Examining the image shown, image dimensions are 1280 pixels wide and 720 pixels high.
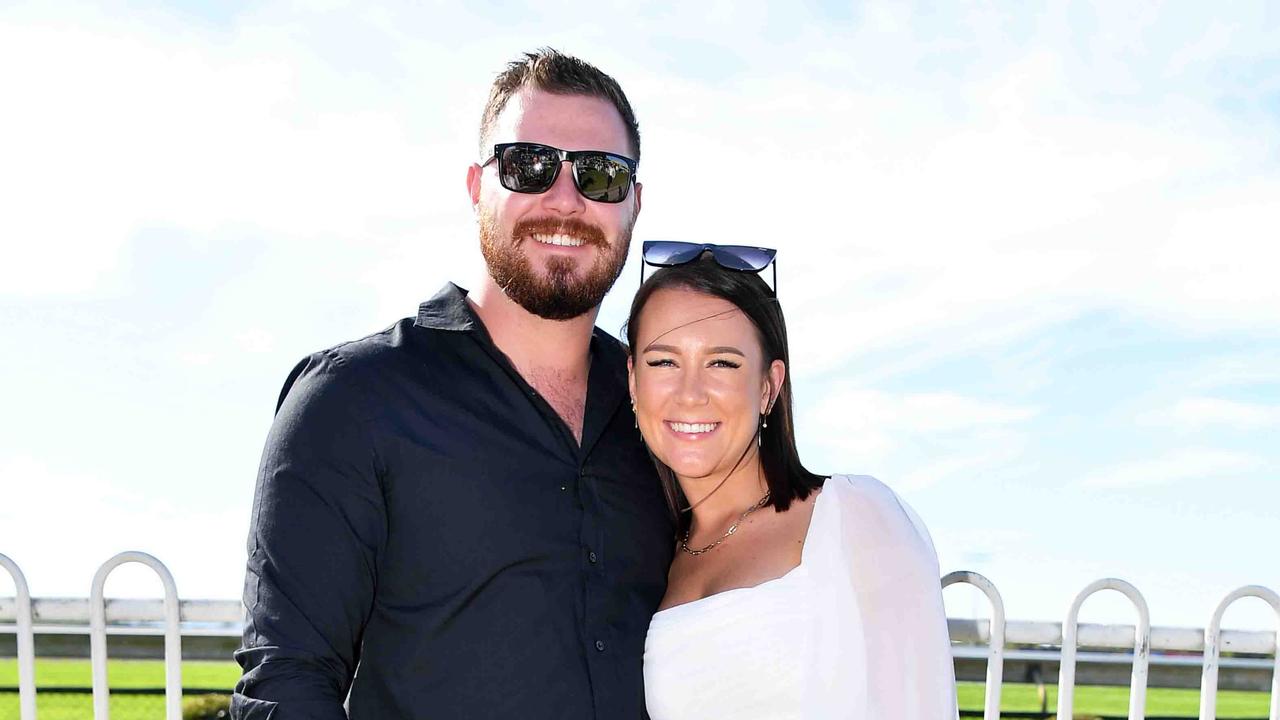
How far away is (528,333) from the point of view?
2.84 metres

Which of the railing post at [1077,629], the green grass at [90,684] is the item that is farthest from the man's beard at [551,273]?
the green grass at [90,684]

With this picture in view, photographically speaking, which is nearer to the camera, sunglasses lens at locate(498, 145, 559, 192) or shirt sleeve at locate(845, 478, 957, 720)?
shirt sleeve at locate(845, 478, 957, 720)

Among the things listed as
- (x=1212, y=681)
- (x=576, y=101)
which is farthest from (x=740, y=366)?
(x=1212, y=681)

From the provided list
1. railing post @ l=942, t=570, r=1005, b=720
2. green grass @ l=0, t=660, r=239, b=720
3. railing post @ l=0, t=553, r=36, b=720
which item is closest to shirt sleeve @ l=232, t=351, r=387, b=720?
railing post @ l=0, t=553, r=36, b=720

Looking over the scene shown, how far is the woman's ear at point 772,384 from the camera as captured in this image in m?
2.96

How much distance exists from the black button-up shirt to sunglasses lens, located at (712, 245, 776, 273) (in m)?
0.68

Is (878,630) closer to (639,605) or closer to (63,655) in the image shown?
(639,605)

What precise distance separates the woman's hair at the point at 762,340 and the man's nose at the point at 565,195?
0.33m

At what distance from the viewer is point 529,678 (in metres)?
2.47

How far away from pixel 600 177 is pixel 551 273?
33 cm

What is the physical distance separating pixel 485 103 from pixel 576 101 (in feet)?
1.01

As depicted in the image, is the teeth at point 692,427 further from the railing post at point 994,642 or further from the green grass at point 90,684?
the green grass at point 90,684

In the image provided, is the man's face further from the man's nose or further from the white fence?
the white fence

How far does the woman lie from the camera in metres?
2.46
